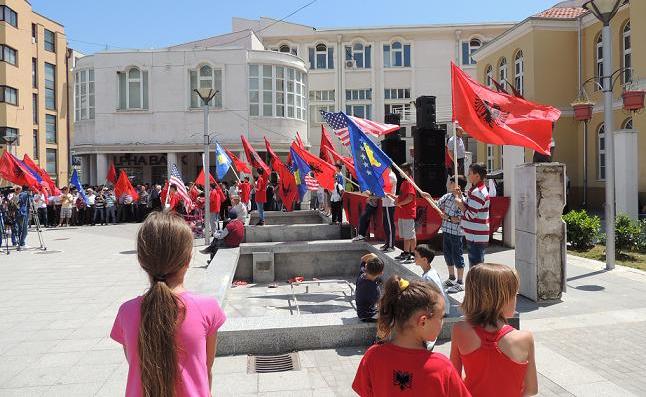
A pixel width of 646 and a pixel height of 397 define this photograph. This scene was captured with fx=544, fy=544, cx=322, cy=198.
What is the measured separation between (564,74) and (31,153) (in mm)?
39199

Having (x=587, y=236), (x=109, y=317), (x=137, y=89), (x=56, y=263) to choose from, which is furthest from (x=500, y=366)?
(x=137, y=89)

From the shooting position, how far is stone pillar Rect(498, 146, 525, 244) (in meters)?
13.0

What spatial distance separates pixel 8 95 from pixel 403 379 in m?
46.8

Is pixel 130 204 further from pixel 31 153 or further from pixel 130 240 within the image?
pixel 31 153

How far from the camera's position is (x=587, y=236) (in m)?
12.4

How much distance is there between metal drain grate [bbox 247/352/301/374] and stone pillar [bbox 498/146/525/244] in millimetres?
8500

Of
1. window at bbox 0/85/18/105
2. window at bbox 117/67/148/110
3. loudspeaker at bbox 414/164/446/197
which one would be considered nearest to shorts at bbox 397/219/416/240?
loudspeaker at bbox 414/164/446/197

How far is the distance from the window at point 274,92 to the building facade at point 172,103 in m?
0.07

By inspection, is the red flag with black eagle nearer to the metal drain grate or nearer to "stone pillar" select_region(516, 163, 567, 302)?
"stone pillar" select_region(516, 163, 567, 302)

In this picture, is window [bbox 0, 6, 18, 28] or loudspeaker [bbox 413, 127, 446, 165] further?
window [bbox 0, 6, 18, 28]

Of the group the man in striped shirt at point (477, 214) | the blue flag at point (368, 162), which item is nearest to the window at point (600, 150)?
the blue flag at point (368, 162)

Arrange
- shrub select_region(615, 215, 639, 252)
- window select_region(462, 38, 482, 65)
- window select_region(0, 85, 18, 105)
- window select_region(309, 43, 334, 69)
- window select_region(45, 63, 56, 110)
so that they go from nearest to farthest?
shrub select_region(615, 215, 639, 252) < window select_region(0, 85, 18, 105) < window select_region(462, 38, 482, 65) < window select_region(309, 43, 334, 69) < window select_region(45, 63, 56, 110)

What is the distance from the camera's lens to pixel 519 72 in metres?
27.2

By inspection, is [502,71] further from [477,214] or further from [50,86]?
[50,86]
